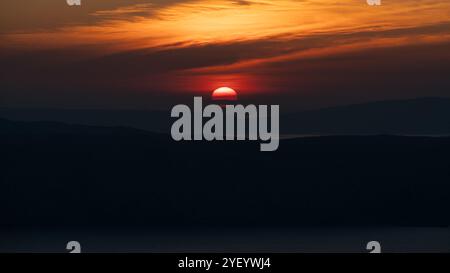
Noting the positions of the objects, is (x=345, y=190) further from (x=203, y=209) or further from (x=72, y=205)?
(x=72, y=205)

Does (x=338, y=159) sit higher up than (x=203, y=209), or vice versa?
(x=338, y=159)

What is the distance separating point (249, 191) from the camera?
8922mm

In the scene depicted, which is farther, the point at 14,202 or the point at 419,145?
the point at 419,145

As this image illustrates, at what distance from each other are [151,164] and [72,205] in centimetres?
81

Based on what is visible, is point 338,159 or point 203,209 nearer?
point 203,209

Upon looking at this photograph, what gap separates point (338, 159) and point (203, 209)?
1.54 m

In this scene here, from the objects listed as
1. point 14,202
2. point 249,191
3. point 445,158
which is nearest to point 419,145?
point 445,158
